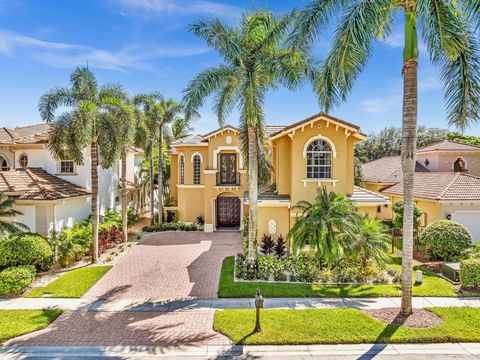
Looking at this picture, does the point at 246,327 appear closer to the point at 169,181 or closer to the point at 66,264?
the point at 66,264

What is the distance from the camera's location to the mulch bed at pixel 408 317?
9.79 metres

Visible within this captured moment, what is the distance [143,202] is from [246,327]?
88.0ft

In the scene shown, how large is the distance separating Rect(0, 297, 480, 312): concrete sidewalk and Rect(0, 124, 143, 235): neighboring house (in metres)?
5.95

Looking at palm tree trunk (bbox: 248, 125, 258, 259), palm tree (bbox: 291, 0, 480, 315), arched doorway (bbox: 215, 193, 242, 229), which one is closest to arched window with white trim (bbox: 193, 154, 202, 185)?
arched doorway (bbox: 215, 193, 242, 229)

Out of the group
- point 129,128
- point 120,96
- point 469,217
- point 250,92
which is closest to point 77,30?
point 120,96

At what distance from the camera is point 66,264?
53.1 ft

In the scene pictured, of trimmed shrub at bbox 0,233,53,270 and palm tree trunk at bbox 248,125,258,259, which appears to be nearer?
trimmed shrub at bbox 0,233,53,270

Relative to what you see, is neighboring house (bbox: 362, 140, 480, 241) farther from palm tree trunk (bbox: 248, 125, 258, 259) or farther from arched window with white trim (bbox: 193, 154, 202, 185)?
arched window with white trim (bbox: 193, 154, 202, 185)

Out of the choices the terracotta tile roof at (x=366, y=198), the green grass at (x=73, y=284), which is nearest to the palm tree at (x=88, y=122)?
the green grass at (x=73, y=284)

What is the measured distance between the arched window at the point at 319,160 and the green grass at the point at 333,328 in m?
8.33

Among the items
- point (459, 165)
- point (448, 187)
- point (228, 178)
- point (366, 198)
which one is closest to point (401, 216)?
point (366, 198)

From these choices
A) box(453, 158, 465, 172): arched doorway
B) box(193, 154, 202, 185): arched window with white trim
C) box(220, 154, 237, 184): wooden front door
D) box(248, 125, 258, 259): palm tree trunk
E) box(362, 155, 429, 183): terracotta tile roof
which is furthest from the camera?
box(453, 158, 465, 172): arched doorway

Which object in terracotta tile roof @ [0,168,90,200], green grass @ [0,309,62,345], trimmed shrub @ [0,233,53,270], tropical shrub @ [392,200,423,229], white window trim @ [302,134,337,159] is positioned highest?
white window trim @ [302,134,337,159]

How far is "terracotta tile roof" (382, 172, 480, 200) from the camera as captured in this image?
63.9 feet
